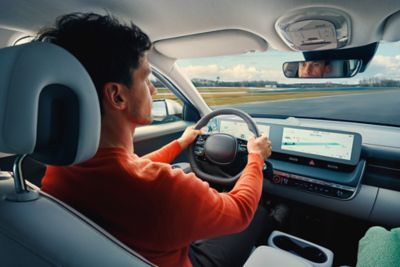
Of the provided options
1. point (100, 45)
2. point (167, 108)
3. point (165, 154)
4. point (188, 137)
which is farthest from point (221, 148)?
point (167, 108)

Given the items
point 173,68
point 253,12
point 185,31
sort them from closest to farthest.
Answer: point 253,12 < point 185,31 < point 173,68

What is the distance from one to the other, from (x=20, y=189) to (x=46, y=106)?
0.29m

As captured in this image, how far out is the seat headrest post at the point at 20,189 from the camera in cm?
75

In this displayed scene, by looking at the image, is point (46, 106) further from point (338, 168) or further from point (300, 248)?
point (338, 168)

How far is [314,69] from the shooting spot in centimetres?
202

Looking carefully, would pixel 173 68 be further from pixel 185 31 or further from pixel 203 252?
pixel 203 252

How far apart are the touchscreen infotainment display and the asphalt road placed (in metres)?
0.98

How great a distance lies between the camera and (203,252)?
146cm

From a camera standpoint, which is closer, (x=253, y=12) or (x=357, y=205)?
(x=253, y=12)

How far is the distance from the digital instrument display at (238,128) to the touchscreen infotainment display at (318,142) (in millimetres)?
174

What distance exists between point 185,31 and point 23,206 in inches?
64.3

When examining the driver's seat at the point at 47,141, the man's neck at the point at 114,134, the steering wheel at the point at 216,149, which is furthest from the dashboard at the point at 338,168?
the driver's seat at the point at 47,141

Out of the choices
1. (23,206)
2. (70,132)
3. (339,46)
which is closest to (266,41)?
(339,46)

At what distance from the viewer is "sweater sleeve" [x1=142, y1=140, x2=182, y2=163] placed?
1.61 metres
